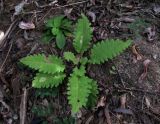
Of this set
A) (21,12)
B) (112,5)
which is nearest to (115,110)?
(112,5)

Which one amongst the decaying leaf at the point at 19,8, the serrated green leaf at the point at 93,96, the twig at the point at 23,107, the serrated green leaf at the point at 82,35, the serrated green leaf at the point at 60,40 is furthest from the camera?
the decaying leaf at the point at 19,8

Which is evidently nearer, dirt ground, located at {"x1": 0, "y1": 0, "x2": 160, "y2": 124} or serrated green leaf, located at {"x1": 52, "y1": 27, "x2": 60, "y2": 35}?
dirt ground, located at {"x1": 0, "y1": 0, "x2": 160, "y2": 124}

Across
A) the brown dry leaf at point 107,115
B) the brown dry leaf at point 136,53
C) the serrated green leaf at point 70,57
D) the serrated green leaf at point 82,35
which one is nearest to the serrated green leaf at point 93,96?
the brown dry leaf at point 107,115

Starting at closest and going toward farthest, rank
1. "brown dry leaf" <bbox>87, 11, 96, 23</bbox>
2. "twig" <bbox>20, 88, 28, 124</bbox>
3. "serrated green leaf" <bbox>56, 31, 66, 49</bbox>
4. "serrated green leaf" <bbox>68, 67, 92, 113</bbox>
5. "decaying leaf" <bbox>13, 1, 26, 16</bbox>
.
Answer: "serrated green leaf" <bbox>68, 67, 92, 113</bbox>
"twig" <bbox>20, 88, 28, 124</bbox>
"serrated green leaf" <bbox>56, 31, 66, 49</bbox>
"brown dry leaf" <bbox>87, 11, 96, 23</bbox>
"decaying leaf" <bbox>13, 1, 26, 16</bbox>

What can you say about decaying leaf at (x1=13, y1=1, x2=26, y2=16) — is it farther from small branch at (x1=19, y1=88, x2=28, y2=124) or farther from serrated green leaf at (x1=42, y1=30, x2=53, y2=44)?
small branch at (x1=19, y1=88, x2=28, y2=124)

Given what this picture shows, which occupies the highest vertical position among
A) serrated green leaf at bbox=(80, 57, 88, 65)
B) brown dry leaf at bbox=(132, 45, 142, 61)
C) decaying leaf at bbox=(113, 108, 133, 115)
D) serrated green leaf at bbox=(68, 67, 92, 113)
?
brown dry leaf at bbox=(132, 45, 142, 61)

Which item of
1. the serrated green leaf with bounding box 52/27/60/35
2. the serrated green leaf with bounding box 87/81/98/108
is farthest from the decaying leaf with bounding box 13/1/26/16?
the serrated green leaf with bounding box 87/81/98/108

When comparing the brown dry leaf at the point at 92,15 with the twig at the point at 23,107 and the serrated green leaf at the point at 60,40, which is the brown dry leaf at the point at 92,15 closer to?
the serrated green leaf at the point at 60,40
